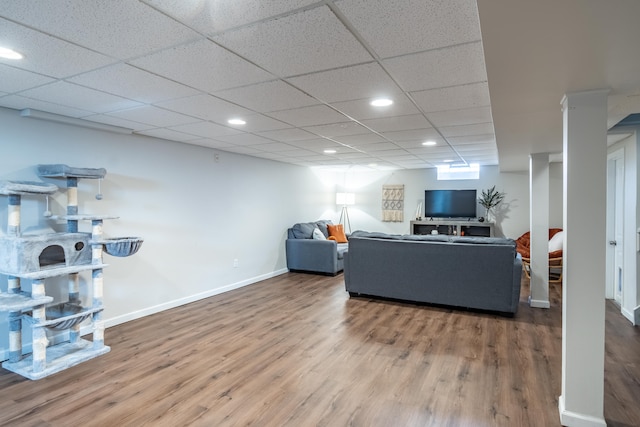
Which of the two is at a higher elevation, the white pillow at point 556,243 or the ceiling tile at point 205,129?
the ceiling tile at point 205,129

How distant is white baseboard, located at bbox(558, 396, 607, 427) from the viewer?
209 cm

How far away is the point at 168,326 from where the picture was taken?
389cm

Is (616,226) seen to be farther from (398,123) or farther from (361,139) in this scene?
(361,139)

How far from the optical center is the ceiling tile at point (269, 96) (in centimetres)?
251

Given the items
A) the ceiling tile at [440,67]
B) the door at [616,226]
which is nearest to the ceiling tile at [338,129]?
the ceiling tile at [440,67]

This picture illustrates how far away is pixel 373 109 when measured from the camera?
10.1ft

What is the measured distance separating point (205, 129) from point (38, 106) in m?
1.43

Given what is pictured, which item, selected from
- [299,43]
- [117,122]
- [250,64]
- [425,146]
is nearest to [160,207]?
[117,122]

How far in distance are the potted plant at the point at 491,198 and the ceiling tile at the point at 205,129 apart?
5911mm

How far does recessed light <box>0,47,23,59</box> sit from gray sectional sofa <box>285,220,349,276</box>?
5.14 meters

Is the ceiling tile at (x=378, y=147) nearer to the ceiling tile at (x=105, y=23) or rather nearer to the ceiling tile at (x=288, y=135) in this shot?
the ceiling tile at (x=288, y=135)

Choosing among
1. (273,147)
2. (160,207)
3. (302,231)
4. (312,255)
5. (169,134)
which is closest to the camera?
(169,134)

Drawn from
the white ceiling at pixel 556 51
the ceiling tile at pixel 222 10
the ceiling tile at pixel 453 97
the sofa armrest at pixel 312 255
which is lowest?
the sofa armrest at pixel 312 255

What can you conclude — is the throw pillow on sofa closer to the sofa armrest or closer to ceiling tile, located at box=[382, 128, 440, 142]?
the sofa armrest
